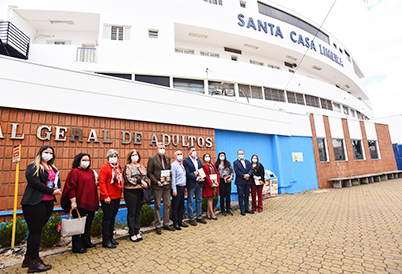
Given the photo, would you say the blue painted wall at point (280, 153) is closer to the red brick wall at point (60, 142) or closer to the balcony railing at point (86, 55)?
the red brick wall at point (60, 142)

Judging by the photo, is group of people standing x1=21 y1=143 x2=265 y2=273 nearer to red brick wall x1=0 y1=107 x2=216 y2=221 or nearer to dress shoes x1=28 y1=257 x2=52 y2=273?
dress shoes x1=28 y1=257 x2=52 y2=273

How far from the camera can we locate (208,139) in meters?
7.79

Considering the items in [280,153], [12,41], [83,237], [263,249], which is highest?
[12,41]

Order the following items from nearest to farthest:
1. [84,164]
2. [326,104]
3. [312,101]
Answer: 1. [84,164]
2. [312,101]
3. [326,104]

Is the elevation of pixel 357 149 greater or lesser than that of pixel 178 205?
greater

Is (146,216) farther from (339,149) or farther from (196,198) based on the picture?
(339,149)

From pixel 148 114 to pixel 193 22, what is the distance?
8504mm

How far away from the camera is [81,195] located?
3.62 m

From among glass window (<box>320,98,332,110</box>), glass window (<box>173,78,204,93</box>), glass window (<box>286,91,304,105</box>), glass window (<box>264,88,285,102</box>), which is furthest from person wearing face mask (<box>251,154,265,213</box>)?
glass window (<box>320,98,332,110</box>)

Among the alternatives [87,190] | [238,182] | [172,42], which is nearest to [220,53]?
[172,42]

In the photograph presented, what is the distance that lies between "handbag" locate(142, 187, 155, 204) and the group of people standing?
6cm

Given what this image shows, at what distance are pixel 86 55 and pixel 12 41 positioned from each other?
2.89 metres

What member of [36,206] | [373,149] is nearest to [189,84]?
[36,206]

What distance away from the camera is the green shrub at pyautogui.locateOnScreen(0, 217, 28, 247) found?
12.2 feet
